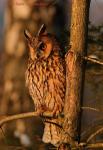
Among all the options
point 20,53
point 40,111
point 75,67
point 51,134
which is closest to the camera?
point 75,67

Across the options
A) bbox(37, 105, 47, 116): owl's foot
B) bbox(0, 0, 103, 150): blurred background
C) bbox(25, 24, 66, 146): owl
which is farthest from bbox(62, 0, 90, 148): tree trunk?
bbox(0, 0, 103, 150): blurred background

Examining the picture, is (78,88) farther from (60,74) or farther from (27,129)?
(27,129)

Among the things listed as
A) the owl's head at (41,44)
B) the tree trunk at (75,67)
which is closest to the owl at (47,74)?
the owl's head at (41,44)

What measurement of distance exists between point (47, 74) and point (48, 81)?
3 cm

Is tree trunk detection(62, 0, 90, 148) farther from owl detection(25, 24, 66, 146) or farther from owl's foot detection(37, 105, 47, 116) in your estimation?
owl detection(25, 24, 66, 146)

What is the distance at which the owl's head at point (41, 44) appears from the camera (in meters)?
3.07

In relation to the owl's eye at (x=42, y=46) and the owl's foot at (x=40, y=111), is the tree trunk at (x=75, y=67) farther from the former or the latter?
the owl's eye at (x=42, y=46)

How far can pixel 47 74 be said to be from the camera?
313 centimetres

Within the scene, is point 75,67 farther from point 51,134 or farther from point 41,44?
point 51,134

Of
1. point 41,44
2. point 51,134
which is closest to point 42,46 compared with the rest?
point 41,44

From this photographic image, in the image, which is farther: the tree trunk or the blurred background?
the blurred background

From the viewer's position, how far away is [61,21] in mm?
4762

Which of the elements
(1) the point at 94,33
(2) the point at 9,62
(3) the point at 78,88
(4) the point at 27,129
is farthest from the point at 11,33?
(3) the point at 78,88

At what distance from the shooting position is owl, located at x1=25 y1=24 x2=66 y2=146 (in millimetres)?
3072
